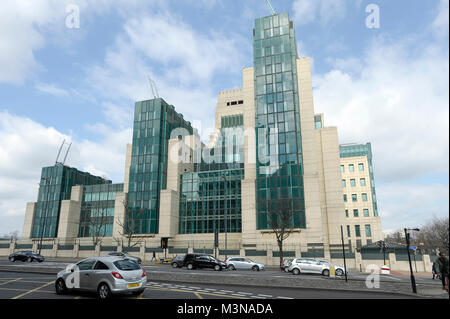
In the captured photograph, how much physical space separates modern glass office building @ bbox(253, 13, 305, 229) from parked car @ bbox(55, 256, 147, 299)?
38223mm

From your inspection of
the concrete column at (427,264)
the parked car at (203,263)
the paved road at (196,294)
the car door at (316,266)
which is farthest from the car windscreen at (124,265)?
the concrete column at (427,264)

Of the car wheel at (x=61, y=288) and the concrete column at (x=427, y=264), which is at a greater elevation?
the car wheel at (x=61, y=288)

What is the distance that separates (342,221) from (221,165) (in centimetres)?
2999

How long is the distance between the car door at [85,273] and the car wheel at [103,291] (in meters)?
0.64

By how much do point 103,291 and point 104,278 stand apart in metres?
0.50

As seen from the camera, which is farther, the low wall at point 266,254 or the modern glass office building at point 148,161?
the modern glass office building at point 148,161

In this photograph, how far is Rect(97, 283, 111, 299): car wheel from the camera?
1184cm

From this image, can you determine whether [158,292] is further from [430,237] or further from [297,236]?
[430,237]

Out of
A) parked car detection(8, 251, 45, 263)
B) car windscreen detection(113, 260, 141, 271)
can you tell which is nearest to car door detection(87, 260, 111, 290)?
car windscreen detection(113, 260, 141, 271)

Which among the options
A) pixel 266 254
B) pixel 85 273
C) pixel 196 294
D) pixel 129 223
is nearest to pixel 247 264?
pixel 266 254

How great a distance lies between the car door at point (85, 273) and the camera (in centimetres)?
1245

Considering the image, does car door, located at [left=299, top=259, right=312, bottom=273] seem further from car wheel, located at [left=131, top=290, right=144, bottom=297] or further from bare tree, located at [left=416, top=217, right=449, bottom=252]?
bare tree, located at [left=416, top=217, right=449, bottom=252]

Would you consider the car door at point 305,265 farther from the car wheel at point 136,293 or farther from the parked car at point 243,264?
the car wheel at point 136,293

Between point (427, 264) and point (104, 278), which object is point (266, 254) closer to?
point (427, 264)
